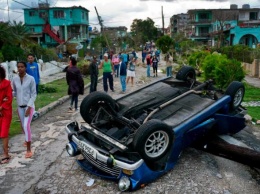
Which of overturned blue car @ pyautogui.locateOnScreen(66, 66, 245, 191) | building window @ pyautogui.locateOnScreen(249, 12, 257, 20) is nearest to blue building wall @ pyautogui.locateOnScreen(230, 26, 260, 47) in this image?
building window @ pyautogui.locateOnScreen(249, 12, 257, 20)

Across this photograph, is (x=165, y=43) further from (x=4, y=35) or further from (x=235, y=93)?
(x=235, y=93)

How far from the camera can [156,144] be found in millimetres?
4543

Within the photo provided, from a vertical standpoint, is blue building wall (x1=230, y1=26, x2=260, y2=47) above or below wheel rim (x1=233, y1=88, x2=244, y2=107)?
above

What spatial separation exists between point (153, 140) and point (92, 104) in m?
1.46

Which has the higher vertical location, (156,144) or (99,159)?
(156,144)

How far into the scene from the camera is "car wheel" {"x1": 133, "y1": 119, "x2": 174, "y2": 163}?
14.1ft

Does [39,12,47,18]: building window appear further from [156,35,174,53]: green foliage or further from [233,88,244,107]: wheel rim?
[233,88,244,107]: wheel rim

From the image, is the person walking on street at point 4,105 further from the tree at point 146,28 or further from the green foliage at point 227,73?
the tree at point 146,28

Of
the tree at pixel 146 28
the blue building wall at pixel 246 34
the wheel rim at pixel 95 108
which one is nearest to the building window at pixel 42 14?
the tree at pixel 146 28

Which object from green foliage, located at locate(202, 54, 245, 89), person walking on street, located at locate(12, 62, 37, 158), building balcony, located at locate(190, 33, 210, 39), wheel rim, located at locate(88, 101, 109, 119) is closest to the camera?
wheel rim, located at locate(88, 101, 109, 119)

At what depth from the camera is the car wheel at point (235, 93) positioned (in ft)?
18.4

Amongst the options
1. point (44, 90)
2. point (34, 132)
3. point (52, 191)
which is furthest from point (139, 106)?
point (44, 90)

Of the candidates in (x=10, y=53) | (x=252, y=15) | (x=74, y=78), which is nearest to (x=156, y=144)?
(x=74, y=78)

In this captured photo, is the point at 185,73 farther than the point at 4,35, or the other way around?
the point at 4,35
